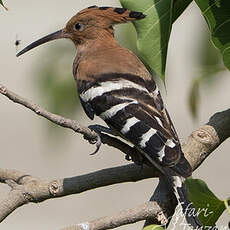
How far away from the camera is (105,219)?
2246 millimetres

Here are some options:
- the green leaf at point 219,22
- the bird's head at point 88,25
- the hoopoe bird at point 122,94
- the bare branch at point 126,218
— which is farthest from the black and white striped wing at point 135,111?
the green leaf at point 219,22

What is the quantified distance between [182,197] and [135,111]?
0.72m

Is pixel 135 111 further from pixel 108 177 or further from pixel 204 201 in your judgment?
pixel 204 201

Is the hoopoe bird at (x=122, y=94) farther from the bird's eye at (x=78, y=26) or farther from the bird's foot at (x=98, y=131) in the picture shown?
the bird's foot at (x=98, y=131)

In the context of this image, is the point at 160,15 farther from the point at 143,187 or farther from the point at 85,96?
the point at 143,187

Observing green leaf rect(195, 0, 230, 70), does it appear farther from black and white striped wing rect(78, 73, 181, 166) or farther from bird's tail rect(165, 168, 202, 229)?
black and white striped wing rect(78, 73, 181, 166)

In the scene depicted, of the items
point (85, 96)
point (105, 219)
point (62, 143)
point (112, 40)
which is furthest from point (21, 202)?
point (112, 40)

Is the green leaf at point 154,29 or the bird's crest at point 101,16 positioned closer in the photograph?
the green leaf at point 154,29

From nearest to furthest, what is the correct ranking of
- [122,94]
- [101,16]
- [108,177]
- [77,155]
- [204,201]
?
[204,201] < [108,177] < [122,94] < [101,16] < [77,155]

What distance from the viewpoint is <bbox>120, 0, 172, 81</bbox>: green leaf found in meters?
2.20

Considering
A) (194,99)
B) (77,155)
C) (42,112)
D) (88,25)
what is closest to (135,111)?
(194,99)

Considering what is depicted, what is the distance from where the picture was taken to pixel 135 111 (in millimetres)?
3191

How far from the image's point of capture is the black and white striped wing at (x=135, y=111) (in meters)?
2.97

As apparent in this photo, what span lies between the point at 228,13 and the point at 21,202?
104cm
